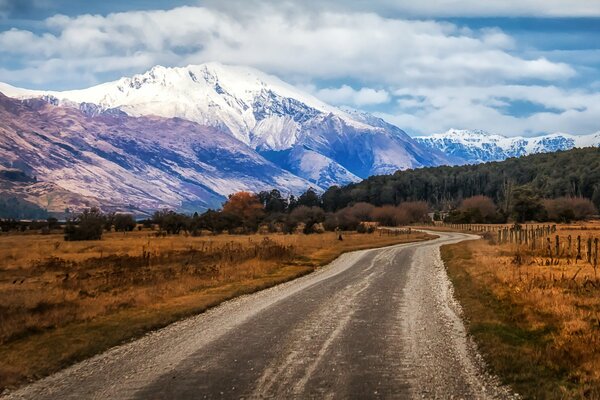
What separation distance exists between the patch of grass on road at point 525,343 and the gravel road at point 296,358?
0.46 metres

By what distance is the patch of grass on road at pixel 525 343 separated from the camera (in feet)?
34.4

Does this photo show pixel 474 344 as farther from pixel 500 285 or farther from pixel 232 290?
pixel 232 290

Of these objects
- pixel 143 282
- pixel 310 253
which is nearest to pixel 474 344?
pixel 143 282

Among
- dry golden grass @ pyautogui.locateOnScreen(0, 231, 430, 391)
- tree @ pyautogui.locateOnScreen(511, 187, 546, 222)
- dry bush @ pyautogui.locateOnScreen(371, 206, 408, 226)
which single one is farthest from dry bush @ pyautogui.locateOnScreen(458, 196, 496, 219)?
dry golden grass @ pyautogui.locateOnScreen(0, 231, 430, 391)

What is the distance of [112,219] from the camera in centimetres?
10706

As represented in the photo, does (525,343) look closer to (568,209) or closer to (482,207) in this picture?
(568,209)

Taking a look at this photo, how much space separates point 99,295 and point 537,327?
16983 millimetres

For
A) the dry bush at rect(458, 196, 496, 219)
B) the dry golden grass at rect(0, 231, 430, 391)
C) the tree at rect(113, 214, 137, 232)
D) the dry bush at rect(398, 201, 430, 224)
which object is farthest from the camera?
the dry bush at rect(398, 201, 430, 224)

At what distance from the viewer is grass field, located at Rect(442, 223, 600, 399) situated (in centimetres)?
1084

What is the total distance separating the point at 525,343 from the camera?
1398 centimetres

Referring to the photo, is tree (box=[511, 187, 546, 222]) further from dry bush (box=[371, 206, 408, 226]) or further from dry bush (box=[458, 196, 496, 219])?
dry bush (box=[371, 206, 408, 226])

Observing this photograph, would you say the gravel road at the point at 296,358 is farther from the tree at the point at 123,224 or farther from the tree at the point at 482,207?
the tree at the point at 482,207

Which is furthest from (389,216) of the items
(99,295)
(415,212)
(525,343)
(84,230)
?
(525,343)

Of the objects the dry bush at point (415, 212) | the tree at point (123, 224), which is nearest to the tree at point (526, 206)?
the dry bush at point (415, 212)
